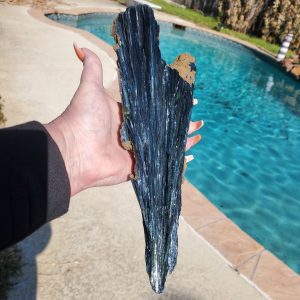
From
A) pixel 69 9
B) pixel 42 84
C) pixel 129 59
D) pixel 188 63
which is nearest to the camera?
pixel 129 59

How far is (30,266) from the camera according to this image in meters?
3.16

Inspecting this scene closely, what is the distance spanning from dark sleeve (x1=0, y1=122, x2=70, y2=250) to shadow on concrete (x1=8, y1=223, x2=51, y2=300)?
151 cm

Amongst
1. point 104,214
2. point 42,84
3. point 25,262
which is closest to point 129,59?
point 25,262

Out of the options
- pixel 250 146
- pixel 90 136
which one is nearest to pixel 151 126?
pixel 90 136

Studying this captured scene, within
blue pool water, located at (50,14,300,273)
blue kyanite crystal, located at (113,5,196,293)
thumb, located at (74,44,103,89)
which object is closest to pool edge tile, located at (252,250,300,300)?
blue pool water, located at (50,14,300,273)

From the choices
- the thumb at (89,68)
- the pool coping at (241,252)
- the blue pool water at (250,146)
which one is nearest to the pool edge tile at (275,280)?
the pool coping at (241,252)

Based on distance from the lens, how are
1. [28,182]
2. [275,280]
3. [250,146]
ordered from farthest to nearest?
[250,146], [275,280], [28,182]

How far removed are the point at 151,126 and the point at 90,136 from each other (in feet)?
1.50

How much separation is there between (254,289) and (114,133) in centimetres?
219

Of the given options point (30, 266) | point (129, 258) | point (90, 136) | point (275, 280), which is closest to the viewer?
point (90, 136)

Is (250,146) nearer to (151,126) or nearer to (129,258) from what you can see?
(129,258)

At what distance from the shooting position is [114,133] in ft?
8.26

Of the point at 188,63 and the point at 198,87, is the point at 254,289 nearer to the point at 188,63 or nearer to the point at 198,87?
the point at 188,63

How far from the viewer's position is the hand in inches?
86.9
